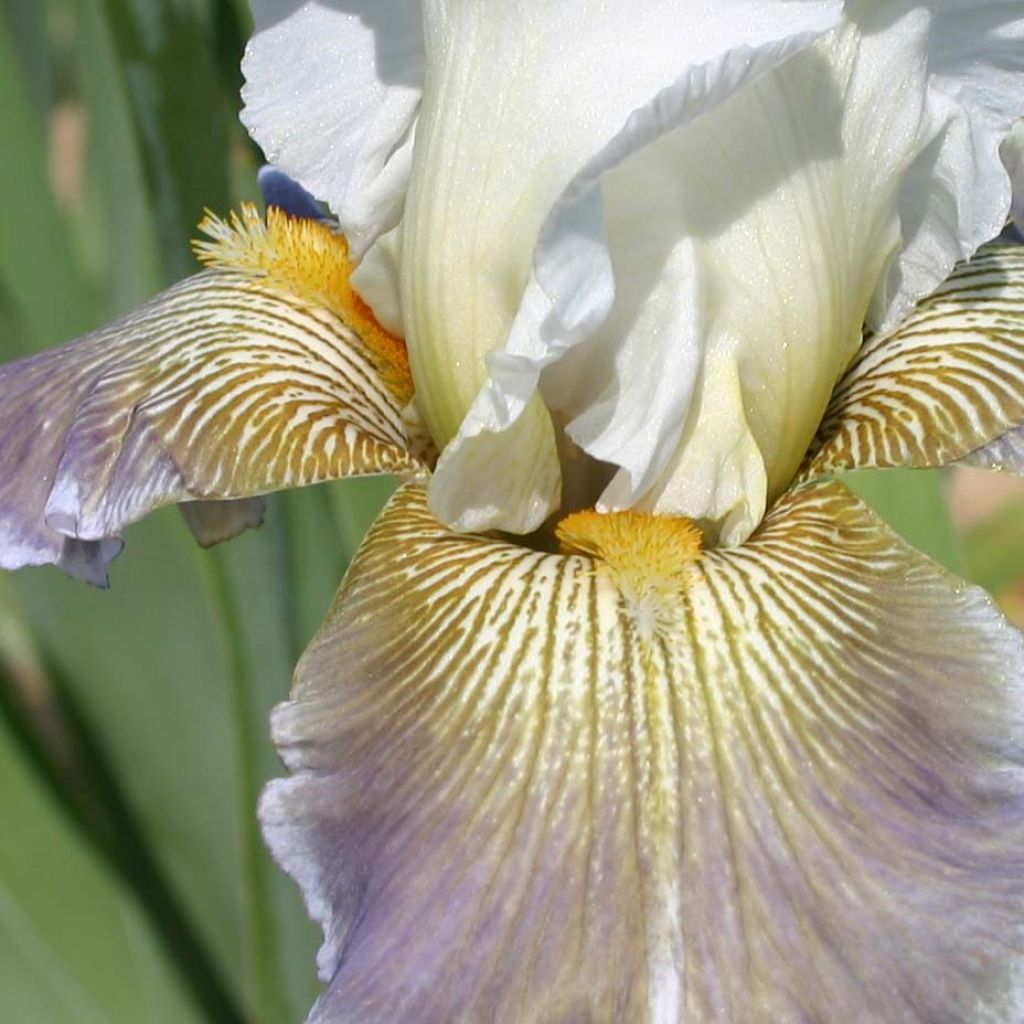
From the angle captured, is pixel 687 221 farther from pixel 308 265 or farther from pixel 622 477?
pixel 308 265

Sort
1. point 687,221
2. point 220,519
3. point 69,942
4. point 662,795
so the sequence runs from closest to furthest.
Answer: point 662,795, point 687,221, point 220,519, point 69,942

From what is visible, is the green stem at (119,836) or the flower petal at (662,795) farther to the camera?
the green stem at (119,836)

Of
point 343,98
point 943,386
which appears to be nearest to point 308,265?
point 343,98

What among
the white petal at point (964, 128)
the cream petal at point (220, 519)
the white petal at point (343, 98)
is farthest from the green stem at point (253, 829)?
the white petal at point (964, 128)

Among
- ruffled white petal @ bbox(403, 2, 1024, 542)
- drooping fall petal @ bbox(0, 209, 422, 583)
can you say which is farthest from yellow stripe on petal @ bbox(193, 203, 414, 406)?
ruffled white petal @ bbox(403, 2, 1024, 542)

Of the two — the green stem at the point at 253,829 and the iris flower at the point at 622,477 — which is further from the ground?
→ the iris flower at the point at 622,477

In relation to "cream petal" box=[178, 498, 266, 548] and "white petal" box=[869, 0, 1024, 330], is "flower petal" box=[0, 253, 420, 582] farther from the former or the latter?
"white petal" box=[869, 0, 1024, 330]

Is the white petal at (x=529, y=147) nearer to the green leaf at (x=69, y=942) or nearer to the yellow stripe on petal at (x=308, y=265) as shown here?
the yellow stripe on petal at (x=308, y=265)

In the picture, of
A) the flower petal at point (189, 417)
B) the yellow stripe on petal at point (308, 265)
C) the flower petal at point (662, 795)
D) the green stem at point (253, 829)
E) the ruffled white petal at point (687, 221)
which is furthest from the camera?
the green stem at point (253, 829)
